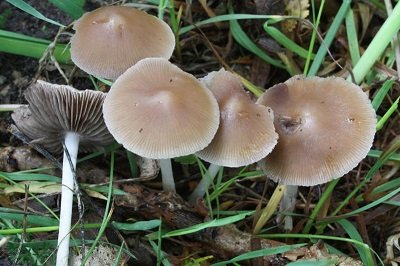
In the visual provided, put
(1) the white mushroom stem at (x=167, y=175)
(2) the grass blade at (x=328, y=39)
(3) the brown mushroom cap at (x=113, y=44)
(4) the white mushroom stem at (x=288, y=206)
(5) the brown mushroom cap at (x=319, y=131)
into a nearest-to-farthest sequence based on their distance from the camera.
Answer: (5) the brown mushroom cap at (x=319, y=131) < (3) the brown mushroom cap at (x=113, y=44) < (1) the white mushroom stem at (x=167, y=175) < (4) the white mushroom stem at (x=288, y=206) < (2) the grass blade at (x=328, y=39)

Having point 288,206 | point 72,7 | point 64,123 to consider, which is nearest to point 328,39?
point 288,206

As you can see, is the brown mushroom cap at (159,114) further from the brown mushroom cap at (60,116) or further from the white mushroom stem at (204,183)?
the white mushroom stem at (204,183)

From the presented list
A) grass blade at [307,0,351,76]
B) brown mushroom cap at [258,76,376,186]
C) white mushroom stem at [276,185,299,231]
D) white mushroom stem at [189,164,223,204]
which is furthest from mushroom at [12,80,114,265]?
grass blade at [307,0,351,76]

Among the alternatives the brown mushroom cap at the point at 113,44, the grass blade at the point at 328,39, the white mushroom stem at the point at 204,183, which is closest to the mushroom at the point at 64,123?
the brown mushroom cap at the point at 113,44

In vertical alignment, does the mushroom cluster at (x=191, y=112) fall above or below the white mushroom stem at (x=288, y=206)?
above

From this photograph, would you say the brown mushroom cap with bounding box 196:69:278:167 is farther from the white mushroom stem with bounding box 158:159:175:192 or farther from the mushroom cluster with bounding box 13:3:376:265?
the white mushroom stem with bounding box 158:159:175:192

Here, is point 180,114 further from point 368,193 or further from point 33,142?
point 368,193

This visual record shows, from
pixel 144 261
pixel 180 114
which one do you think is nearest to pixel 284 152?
pixel 180 114

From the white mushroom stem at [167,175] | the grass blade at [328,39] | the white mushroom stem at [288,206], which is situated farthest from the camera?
the grass blade at [328,39]

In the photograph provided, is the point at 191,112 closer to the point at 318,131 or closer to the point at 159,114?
the point at 159,114
